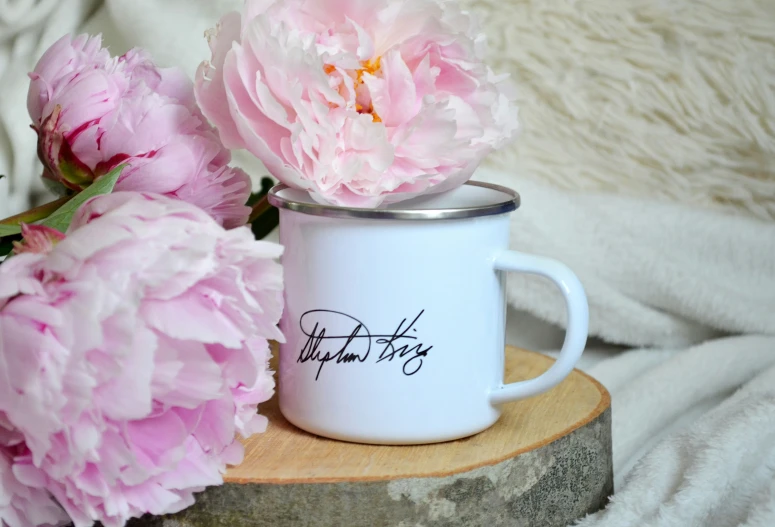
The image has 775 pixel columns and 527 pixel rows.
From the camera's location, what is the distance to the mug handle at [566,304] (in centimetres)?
48

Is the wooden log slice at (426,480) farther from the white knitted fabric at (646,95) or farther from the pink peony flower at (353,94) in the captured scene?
the white knitted fabric at (646,95)

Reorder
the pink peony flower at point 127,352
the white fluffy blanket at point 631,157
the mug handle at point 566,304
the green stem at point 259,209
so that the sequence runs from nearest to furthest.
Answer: the pink peony flower at point 127,352 → the mug handle at point 566,304 → the green stem at point 259,209 → the white fluffy blanket at point 631,157

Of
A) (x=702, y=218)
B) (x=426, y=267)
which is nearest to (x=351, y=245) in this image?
(x=426, y=267)

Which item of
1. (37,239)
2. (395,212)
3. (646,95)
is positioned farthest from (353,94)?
(646,95)

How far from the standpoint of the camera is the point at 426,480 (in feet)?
1.46

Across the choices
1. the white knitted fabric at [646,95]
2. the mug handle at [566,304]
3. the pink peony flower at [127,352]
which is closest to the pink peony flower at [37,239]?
the pink peony flower at [127,352]

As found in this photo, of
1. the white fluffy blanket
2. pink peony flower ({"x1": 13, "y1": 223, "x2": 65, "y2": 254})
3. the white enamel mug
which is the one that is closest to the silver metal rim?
the white enamel mug

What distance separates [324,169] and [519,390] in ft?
0.54

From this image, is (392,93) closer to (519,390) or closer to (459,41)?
(459,41)

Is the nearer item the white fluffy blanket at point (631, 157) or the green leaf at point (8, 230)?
the green leaf at point (8, 230)

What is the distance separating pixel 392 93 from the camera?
0.48m

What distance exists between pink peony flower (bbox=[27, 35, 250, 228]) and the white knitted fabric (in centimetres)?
38
